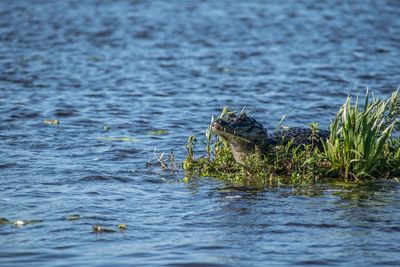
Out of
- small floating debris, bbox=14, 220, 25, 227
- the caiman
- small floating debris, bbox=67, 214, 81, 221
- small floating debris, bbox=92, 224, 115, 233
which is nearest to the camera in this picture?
small floating debris, bbox=92, 224, 115, 233

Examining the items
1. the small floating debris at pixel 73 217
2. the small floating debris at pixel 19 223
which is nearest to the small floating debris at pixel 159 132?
the small floating debris at pixel 73 217

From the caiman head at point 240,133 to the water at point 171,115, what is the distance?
650 mm

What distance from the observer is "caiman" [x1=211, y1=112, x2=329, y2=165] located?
31.8 feet

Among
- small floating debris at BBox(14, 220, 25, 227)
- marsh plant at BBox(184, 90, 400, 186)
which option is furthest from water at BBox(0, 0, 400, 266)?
marsh plant at BBox(184, 90, 400, 186)

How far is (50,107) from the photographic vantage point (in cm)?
1441

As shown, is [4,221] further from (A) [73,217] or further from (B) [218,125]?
(B) [218,125]

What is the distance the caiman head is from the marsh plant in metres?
0.12

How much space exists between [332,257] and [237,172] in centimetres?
300

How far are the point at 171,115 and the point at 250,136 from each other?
424 centimetres

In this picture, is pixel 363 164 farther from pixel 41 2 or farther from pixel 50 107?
pixel 41 2

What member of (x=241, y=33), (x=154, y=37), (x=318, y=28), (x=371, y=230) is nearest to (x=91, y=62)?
(x=154, y=37)

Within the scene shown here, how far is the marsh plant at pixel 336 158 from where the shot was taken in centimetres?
956

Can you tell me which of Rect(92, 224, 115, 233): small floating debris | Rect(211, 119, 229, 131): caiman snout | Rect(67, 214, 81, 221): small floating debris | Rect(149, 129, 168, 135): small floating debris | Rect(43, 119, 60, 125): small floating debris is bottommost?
Rect(149, 129, 168, 135): small floating debris

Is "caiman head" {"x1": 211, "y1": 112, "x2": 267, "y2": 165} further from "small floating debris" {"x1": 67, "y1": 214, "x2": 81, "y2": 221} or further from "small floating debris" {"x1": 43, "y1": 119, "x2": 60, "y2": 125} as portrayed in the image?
"small floating debris" {"x1": 43, "y1": 119, "x2": 60, "y2": 125}
